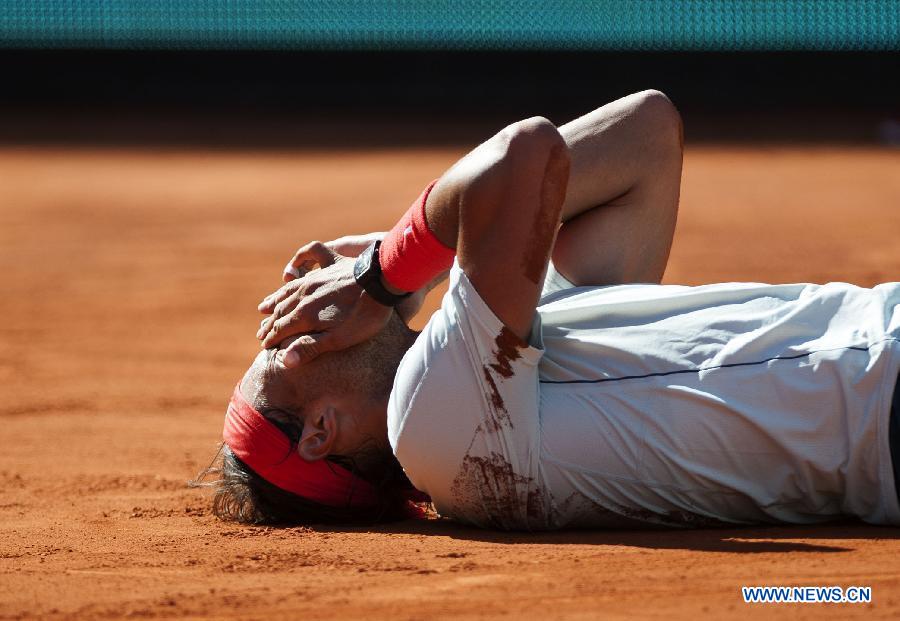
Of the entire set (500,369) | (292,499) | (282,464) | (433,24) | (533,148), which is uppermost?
(433,24)

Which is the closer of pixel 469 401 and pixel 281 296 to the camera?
pixel 469 401

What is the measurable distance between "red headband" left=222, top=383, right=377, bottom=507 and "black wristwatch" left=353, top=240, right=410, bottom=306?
1.26 ft

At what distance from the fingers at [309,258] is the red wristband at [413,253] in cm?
30

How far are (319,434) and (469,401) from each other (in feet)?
1.39

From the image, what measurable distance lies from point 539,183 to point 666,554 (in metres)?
0.78

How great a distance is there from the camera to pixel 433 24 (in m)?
13.0

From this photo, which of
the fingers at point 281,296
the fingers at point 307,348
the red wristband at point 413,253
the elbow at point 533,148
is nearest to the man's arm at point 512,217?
the elbow at point 533,148

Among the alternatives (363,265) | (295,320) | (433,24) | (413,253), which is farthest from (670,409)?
(433,24)

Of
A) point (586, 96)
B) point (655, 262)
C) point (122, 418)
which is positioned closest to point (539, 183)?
point (655, 262)

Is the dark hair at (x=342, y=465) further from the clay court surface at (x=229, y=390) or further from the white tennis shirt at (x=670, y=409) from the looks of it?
the white tennis shirt at (x=670, y=409)

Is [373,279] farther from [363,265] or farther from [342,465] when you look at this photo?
[342,465]

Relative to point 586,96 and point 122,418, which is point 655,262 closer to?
point 122,418

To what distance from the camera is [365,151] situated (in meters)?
11.4

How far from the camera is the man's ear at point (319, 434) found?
2738 millimetres
